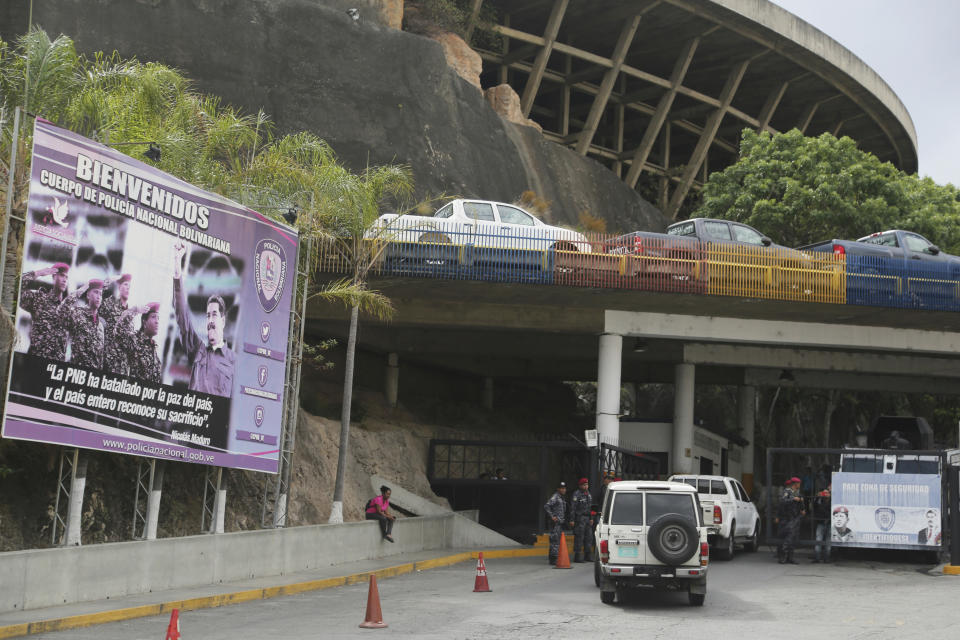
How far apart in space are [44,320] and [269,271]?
235 inches

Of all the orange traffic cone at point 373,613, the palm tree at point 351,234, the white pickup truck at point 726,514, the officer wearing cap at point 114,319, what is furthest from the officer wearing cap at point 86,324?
the white pickup truck at point 726,514

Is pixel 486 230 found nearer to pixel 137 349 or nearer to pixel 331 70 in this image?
pixel 137 349

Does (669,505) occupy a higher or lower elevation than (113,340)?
lower

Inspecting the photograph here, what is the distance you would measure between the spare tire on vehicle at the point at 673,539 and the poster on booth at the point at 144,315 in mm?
7707

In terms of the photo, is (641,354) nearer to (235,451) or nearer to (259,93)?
(259,93)

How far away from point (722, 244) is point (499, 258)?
6.69 meters

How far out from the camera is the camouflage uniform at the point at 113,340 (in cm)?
1496

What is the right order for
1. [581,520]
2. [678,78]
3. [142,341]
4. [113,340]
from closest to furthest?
[113,340], [142,341], [581,520], [678,78]

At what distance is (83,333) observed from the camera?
1453cm

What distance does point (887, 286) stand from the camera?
97.3ft

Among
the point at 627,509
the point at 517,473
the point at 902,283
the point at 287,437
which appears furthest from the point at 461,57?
the point at 627,509

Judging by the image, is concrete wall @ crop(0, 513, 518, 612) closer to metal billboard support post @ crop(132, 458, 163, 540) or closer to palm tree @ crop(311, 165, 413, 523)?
metal billboard support post @ crop(132, 458, 163, 540)

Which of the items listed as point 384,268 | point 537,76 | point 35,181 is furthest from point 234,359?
point 537,76

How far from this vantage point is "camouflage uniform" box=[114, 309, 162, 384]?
15.3m
